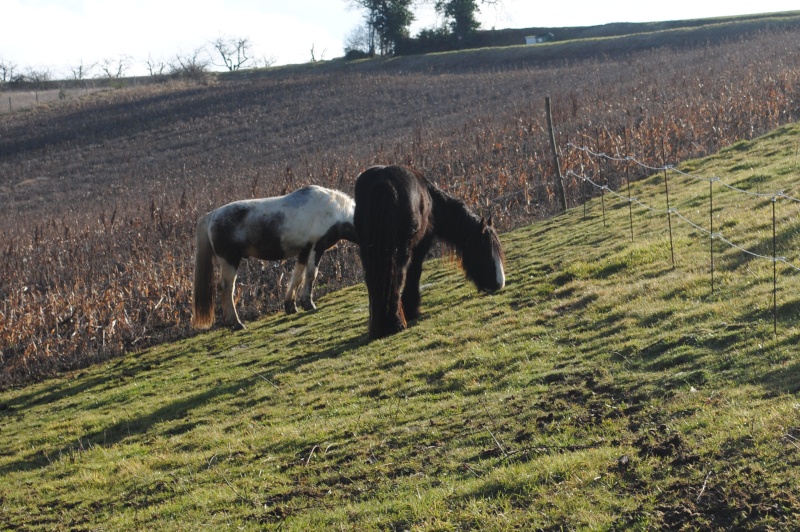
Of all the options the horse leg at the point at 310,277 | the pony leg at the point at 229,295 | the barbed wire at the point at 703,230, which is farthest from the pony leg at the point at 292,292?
the barbed wire at the point at 703,230

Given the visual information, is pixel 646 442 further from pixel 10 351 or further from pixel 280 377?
pixel 10 351

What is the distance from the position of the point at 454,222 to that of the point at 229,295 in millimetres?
4300

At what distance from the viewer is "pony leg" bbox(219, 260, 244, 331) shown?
13.8 metres

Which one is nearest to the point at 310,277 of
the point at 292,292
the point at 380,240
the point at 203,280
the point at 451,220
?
the point at 292,292

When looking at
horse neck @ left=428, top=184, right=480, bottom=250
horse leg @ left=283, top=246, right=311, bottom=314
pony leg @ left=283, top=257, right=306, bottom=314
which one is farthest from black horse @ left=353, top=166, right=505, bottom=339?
pony leg @ left=283, top=257, right=306, bottom=314

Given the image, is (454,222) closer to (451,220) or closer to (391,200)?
(451,220)

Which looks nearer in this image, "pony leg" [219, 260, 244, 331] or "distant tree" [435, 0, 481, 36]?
"pony leg" [219, 260, 244, 331]

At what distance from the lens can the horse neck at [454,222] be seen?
12.1m

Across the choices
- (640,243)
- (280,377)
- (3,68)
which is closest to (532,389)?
(280,377)

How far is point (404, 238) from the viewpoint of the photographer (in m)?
10.8

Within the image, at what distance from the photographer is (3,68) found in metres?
95.3

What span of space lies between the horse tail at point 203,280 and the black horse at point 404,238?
3799 millimetres

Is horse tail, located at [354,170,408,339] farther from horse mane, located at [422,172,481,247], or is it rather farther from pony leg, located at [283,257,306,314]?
pony leg, located at [283,257,306,314]

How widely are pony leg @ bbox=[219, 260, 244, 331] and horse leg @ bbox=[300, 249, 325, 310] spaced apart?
1191mm
